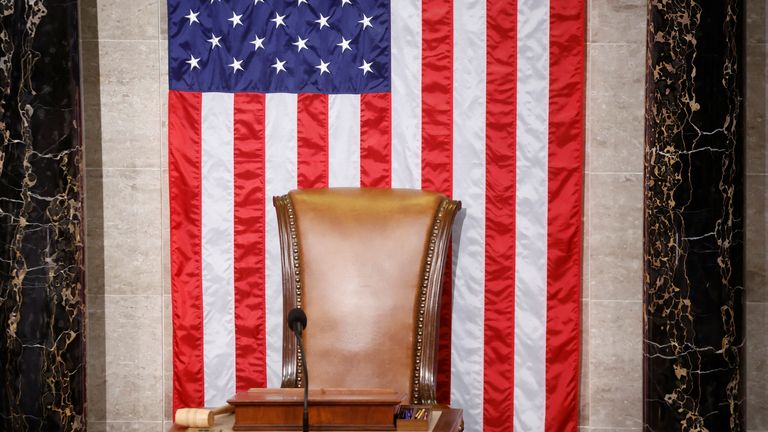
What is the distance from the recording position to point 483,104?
12.0 ft

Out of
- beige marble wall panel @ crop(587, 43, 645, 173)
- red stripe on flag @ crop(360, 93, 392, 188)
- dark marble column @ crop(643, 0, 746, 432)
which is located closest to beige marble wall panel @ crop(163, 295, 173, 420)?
red stripe on flag @ crop(360, 93, 392, 188)

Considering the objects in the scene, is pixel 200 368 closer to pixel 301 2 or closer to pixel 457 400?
pixel 457 400

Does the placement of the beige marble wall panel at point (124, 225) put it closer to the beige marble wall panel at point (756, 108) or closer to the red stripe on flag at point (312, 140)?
the red stripe on flag at point (312, 140)

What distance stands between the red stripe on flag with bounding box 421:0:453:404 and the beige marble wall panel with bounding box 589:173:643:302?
2.37 ft

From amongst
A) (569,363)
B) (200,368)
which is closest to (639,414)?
(569,363)

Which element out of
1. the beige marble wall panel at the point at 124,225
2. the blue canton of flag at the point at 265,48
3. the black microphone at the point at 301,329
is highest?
the blue canton of flag at the point at 265,48

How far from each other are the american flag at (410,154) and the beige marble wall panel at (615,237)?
134mm

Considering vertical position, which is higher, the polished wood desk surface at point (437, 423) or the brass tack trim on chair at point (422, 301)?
the brass tack trim on chair at point (422, 301)

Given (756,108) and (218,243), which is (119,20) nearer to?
(218,243)

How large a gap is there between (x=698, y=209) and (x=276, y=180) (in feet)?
6.31

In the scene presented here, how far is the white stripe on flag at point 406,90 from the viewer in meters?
3.65

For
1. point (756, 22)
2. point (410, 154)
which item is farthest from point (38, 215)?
point (756, 22)

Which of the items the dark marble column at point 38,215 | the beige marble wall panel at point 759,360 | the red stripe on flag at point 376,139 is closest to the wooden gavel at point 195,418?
the dark marble column at point 38,215

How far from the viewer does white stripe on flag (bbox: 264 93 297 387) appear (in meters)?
3.68
